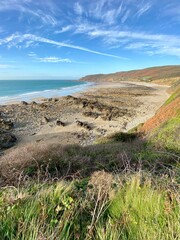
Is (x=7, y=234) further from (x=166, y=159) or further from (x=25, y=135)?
(x=25, y=135)

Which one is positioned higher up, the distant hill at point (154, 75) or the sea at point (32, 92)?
the sea at point (32, 92)

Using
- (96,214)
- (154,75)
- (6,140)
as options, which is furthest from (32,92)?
(154,75)

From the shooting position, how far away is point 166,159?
5.94m

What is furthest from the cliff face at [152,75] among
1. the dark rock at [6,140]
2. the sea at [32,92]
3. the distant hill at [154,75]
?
the dark rock at [6,140]

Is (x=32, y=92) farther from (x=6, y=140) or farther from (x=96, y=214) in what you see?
(x=96, y=214)

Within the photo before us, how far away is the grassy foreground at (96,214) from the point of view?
2180mm

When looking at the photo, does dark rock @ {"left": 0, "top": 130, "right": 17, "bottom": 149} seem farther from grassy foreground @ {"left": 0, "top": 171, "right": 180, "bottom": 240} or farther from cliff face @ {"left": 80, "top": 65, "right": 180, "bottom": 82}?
cliff face @ {"left": 80, "top": 65, "right": 180, "bottom": 82}

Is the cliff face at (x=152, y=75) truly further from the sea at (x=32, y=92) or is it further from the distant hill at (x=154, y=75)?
the sea at (x=32, y=92)

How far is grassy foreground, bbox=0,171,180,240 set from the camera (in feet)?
7.15

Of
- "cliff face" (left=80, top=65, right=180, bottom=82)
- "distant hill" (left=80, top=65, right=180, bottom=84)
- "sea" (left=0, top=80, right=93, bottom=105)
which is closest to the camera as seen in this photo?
"sea" (left=0, top=80, right=93, bottom=105)

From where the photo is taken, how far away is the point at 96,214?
2.61 meters

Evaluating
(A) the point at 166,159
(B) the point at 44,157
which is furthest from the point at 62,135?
(A) the point at 166,159

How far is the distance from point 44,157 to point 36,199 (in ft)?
11.7

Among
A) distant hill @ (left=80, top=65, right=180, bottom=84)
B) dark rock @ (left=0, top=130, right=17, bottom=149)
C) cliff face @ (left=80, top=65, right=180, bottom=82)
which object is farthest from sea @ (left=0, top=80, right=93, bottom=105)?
cliff face @ (left=80, top=65, right=180, bottom=82)
